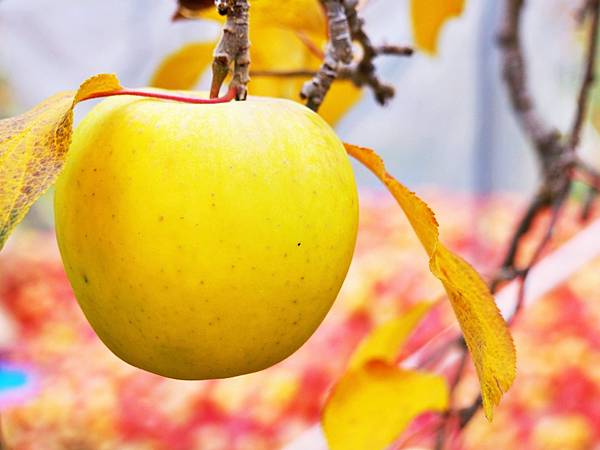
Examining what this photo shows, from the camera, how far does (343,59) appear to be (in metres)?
0.30

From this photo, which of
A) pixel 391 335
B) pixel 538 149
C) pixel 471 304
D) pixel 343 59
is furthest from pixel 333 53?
pixel 538 149

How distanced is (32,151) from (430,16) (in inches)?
10.4

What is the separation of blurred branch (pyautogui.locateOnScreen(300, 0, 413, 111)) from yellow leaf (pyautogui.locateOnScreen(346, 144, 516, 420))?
3 centimetres

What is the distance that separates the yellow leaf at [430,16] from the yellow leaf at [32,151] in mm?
225

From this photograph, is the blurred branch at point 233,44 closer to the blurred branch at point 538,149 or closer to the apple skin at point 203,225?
the apple skin at point 203,225

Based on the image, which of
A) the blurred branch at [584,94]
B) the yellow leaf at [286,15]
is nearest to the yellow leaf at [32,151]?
the yellow leaf at [286,15]

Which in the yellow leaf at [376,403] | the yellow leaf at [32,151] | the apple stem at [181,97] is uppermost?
the yellow leaf at [32,151]

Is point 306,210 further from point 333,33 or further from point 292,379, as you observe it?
point 292,379

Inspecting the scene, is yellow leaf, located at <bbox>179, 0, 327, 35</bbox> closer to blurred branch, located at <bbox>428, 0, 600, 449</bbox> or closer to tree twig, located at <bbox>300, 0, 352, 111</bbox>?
tree twig, located at <bbox>300, 0, 352, 111</bbox>

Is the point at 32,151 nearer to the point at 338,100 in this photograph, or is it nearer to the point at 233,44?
the point at 233,44

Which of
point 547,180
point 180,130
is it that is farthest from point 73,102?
point 547,180

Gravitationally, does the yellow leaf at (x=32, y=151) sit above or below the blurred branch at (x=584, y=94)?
above

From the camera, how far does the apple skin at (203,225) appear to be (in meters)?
0.24

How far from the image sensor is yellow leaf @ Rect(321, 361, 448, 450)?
14.1 inches
